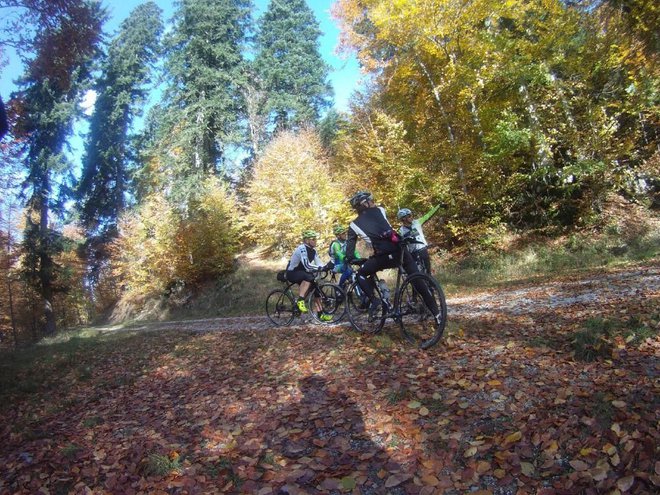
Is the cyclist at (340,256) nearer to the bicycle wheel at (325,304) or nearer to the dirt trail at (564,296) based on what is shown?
the bicycle wheel at (325,304)

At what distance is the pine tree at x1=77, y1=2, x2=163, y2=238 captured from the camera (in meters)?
28.9

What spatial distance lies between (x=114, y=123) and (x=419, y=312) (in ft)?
100

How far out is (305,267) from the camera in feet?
30.3

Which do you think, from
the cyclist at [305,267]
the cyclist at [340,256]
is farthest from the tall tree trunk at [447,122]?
the cyclist at [305,267]

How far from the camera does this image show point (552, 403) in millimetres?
3590

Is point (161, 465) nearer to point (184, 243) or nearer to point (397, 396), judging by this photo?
point (397, 396)

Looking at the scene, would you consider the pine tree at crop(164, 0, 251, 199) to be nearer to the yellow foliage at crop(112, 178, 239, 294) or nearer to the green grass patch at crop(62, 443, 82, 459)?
the yellow foliage at crop(112, 178, 239, 294)

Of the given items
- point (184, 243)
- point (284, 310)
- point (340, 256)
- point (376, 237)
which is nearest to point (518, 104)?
point (340, 256)

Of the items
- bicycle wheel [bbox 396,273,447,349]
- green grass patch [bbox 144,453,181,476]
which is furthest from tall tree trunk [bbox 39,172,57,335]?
bicycle wheel [bbox 396,273,447,349]

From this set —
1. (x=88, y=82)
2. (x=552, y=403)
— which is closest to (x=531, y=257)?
(x=552, y=403)

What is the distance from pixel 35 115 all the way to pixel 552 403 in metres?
29.1

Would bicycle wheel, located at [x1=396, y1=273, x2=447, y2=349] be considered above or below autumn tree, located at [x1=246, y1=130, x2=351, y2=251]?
below

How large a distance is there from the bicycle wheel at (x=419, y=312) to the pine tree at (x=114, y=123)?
95.0 ft

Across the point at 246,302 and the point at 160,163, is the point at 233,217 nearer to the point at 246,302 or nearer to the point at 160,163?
the point at 246,302
